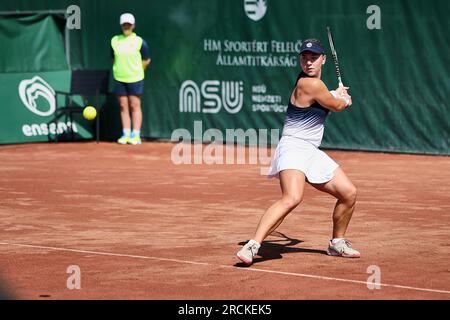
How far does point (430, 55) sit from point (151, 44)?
554 cm

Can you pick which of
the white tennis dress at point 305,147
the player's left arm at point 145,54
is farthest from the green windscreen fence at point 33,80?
the white tennis dress at point 305,147

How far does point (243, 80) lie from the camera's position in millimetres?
18984

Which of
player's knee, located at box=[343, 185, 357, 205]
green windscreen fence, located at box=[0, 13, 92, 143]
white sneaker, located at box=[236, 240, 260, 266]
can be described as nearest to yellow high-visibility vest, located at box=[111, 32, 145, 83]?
green windscreen fence, located at box=[0, 13, 92, 143]

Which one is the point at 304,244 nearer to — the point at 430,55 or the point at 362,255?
the point at 362,255

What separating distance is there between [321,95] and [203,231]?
234 cm

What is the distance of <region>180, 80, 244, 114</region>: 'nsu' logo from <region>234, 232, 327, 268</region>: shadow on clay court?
864 centimetres

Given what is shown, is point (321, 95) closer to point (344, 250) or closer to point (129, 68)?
point (344, 250)

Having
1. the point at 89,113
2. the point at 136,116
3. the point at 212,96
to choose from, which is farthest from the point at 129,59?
the point at 212,96

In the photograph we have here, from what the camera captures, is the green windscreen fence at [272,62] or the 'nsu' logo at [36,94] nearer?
the green windscreen fence at [272,62]

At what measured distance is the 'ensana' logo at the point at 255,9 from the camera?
61.4 ft

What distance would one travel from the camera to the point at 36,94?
64.7ft

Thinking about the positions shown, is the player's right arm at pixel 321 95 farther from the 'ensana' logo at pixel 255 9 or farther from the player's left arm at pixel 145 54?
the player's left arm at pixel 145 54

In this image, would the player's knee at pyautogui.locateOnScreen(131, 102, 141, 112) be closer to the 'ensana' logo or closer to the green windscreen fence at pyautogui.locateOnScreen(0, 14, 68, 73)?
the green windscreen fence at pyautogui.locateOnScreen(0, 14, 68, 73)
